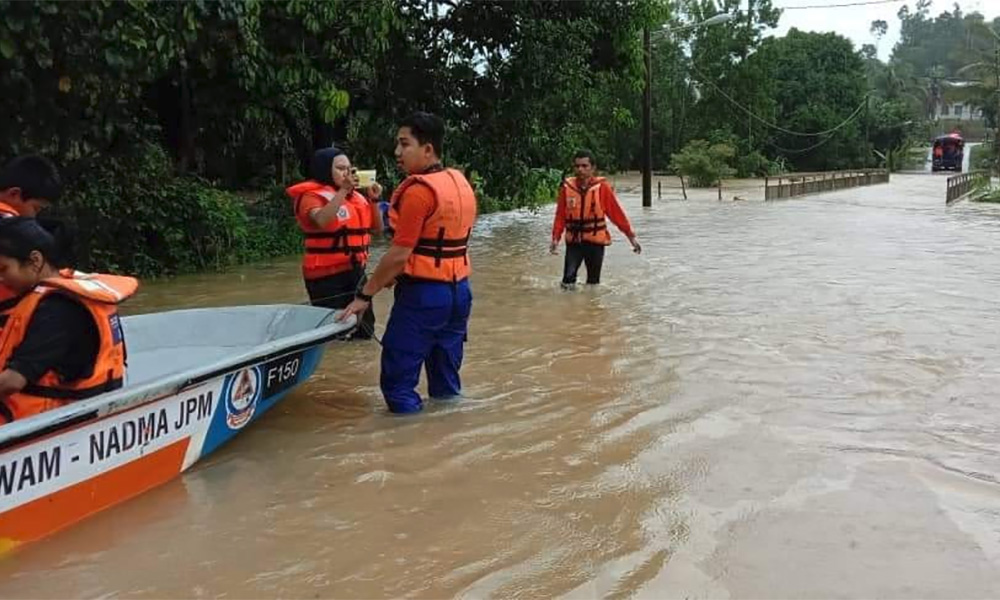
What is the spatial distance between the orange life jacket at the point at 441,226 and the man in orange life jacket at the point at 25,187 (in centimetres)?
169

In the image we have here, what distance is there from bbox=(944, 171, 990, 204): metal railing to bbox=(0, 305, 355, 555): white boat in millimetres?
25022

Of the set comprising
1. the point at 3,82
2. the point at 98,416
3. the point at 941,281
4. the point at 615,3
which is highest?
the point at 615,3

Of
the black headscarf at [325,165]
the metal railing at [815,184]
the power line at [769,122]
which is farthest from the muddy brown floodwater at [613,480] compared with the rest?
the power line at [769,122]

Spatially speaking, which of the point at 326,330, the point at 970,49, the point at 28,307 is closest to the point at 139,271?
the point at 326,330

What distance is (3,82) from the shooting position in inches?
330

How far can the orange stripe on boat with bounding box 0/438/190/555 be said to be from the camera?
369cm

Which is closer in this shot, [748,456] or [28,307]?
[28,307]

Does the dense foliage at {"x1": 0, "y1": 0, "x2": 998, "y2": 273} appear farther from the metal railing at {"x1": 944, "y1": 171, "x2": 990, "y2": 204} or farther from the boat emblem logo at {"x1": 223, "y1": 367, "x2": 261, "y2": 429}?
the metal railing at {"x1": 944, "y1": 171, "x2": 990, "y2": 204}

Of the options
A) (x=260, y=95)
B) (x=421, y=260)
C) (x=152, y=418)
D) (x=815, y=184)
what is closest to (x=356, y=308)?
(x=421, y=260)

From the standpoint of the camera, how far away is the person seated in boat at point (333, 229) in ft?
20.5

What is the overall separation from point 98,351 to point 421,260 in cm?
178

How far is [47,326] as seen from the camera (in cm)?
368

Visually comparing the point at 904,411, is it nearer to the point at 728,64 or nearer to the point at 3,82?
the point at 3,82

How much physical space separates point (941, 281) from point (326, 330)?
8.45 m
